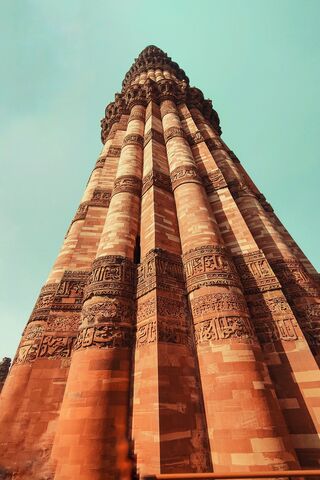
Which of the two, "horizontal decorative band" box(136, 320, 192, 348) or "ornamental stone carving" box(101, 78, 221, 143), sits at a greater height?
"ornamental stone carving" box(101, 78, 221, 143)

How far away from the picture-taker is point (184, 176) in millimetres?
8273

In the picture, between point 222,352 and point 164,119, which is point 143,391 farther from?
point 164,119

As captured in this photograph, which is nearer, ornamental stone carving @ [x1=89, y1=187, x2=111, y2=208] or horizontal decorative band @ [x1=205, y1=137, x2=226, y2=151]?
ornamental stone carving @ [x1=89, y1=187, x2=111, y2=208]

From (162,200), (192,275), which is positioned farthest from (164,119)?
(192,275)

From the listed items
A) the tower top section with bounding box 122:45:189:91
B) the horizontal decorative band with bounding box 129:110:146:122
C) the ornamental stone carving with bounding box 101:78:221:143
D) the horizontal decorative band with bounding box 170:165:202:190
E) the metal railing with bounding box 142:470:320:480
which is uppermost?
the tower top section with bounding box 122:45:189:91

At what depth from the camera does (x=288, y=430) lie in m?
3.69

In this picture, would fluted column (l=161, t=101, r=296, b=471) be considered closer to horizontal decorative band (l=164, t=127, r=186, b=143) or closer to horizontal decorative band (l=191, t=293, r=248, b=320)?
horizontal decorative band (l=191, t=293, r=248, b=320)

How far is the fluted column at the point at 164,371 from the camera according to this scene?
3.29 meters

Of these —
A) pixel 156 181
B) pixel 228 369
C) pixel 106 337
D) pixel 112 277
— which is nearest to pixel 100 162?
pixel 156 181

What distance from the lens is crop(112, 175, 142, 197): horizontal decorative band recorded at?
8398 mm

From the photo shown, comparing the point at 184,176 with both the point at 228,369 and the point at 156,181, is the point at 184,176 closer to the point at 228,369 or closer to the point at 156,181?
the point at 156,181

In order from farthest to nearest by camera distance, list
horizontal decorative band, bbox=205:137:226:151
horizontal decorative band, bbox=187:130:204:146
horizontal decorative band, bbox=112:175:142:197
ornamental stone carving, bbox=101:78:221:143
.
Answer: ornamental stone carving, bbox=101:78:221:143 < horizontal decorative band, bbox=205:137:226:151 < horizontal decorative band, bbox=187:130:204:146 < horizontal decorative band, bbox=112:175:142:197

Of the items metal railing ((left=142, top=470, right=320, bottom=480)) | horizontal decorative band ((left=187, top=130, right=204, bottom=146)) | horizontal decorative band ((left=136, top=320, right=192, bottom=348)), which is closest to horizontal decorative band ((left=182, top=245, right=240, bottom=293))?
horizontal decorative band ((left=136, top=320, right=192, bottom=348))

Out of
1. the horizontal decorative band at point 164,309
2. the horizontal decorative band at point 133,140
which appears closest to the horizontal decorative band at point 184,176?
the horizontal decorative band at point 133,140
